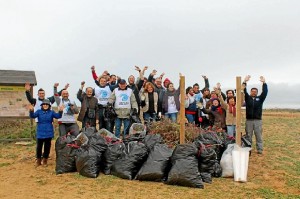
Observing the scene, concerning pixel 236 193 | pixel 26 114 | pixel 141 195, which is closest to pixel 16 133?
pixel 26 114

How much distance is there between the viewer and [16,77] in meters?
10.6

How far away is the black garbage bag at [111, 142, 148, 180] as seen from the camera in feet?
19.8

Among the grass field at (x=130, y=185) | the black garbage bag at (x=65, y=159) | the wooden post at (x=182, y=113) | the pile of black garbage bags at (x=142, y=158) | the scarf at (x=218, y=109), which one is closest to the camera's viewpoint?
the grass field at (x=130, y=185)

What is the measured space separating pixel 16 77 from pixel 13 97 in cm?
64

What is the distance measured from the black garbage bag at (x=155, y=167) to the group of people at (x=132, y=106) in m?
1.63

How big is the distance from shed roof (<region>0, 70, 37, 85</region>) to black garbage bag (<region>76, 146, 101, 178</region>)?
495cm

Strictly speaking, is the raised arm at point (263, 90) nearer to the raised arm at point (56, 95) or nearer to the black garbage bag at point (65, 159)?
the black garbage bag at point (65, 159)

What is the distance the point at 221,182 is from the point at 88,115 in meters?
3.23

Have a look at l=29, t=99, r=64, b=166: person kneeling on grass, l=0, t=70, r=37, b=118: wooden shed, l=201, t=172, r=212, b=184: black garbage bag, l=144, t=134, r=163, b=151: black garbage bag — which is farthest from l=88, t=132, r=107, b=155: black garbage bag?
l=0, t=70, r=37, b=118: wooden shed

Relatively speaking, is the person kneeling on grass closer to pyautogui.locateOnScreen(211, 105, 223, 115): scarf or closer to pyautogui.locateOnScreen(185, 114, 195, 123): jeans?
pyautogui.locateOnScreen(185, 114, 195, 123): jeans

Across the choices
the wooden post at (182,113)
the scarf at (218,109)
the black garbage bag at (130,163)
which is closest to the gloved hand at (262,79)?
the scarf at (218,109)

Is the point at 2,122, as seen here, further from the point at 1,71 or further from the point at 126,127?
the point at 126,127

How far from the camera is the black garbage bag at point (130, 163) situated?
19.8 feet

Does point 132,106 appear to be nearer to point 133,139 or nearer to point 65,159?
point 133,139
